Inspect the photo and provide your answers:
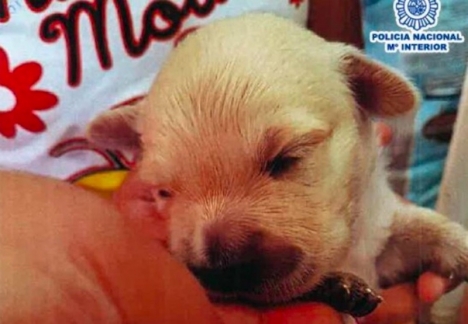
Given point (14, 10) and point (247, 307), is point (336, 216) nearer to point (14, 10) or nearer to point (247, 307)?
point (247, 307)

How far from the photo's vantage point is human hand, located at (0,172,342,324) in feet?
0.99

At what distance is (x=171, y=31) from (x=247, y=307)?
0.13 metres

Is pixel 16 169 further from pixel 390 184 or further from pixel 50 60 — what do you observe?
pixel 390 184

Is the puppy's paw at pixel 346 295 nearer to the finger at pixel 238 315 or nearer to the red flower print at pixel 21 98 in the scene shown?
the finger at pixel 238 315

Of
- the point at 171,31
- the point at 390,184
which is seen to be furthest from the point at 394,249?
the point at 171,31

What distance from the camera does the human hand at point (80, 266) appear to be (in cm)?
30

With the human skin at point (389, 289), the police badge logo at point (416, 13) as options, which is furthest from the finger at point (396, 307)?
the police badge logo at point (416, 13)

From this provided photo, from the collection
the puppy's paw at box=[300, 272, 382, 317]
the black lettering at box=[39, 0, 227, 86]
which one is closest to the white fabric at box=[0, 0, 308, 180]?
the black lettering at box=[39, 0, 227, 86]

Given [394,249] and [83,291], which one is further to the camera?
[394,249]

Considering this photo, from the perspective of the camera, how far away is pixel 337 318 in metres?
0.40

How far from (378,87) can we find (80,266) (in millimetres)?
164

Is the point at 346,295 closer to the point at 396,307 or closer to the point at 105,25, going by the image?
the point at 396,307

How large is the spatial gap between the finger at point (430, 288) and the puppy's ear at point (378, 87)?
3.4 inches

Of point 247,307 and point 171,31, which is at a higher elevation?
point 171,31
